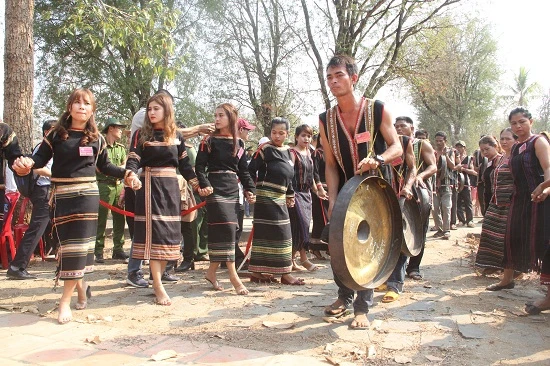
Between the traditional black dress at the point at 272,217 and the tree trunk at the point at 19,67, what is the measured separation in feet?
13.2

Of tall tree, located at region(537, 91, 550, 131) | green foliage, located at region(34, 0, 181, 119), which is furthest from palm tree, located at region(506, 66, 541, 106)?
green foliage, located at region(34, 0, 181, 119)

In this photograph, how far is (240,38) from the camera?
22391mm

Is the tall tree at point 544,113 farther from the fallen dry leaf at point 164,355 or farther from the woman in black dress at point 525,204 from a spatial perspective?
the fallen dry leaf at point 164,355

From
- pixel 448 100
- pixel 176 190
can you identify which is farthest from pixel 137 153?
pixel 448 100

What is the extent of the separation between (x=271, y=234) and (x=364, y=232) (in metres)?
2.08

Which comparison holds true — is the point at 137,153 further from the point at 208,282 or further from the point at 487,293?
the point at 487,293

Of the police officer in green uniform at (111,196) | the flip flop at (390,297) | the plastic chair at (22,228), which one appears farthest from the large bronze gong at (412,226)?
the plastic chair at (22,228)

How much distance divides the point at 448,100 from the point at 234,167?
35623 mm

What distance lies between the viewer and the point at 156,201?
4.48 meters

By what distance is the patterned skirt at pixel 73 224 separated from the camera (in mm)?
4008

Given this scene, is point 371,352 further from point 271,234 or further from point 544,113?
point 544,113

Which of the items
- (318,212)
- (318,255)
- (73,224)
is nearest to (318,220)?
(318,212)

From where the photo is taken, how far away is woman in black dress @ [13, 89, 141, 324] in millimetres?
4016

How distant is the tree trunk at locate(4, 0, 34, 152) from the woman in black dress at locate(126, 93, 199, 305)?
11.7 ft
